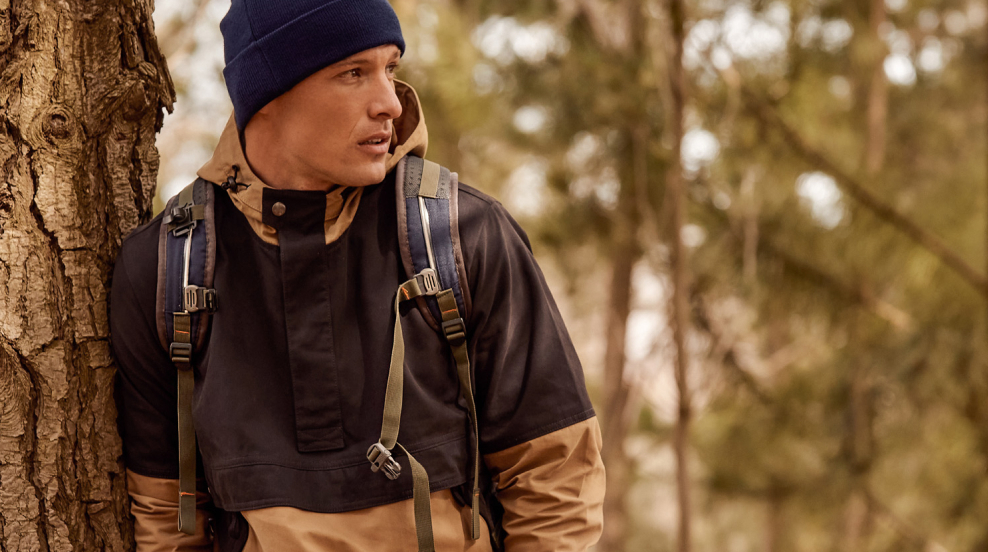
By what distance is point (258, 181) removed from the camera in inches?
52.5

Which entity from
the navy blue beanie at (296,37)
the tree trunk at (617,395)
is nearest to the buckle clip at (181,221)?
the navy blue beanie at (296,37)

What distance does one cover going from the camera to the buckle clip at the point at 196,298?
130 centimetres

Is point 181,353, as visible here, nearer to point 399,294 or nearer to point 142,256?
point 142,256

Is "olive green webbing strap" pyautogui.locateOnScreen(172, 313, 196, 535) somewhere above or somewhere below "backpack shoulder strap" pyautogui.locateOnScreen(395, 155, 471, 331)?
below

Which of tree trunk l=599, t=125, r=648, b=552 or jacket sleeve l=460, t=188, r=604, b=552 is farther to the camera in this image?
tree trunk l=599, t=125, r=648, b=552

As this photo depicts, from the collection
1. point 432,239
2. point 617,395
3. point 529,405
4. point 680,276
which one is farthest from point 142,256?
point 617,395

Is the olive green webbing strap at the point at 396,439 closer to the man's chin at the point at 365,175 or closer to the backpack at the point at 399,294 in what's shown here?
the backpack at the point at 399,294

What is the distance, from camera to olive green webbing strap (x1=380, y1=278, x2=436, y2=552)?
1.24 metres

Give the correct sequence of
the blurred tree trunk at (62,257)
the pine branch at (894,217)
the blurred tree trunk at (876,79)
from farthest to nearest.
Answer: the blurred tree trunk at (876,79), the pine branch at (894,217), the blurred tree trunk at (62,257)

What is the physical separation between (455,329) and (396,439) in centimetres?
20

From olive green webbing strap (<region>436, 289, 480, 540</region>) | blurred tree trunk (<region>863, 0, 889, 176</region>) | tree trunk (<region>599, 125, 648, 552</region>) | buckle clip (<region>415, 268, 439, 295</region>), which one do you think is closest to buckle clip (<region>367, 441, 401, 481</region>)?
olive green webbing strap (<region>436, 289, 480, 540</region>)

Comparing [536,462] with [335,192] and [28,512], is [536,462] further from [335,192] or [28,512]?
[28,512]

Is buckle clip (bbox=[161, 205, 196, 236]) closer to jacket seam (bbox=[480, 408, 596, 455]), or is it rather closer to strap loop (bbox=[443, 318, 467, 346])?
strap loop (bbox=[443, 318, 467, 346])

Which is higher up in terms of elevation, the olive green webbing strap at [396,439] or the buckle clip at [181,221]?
the buckle clip at [181,221]
